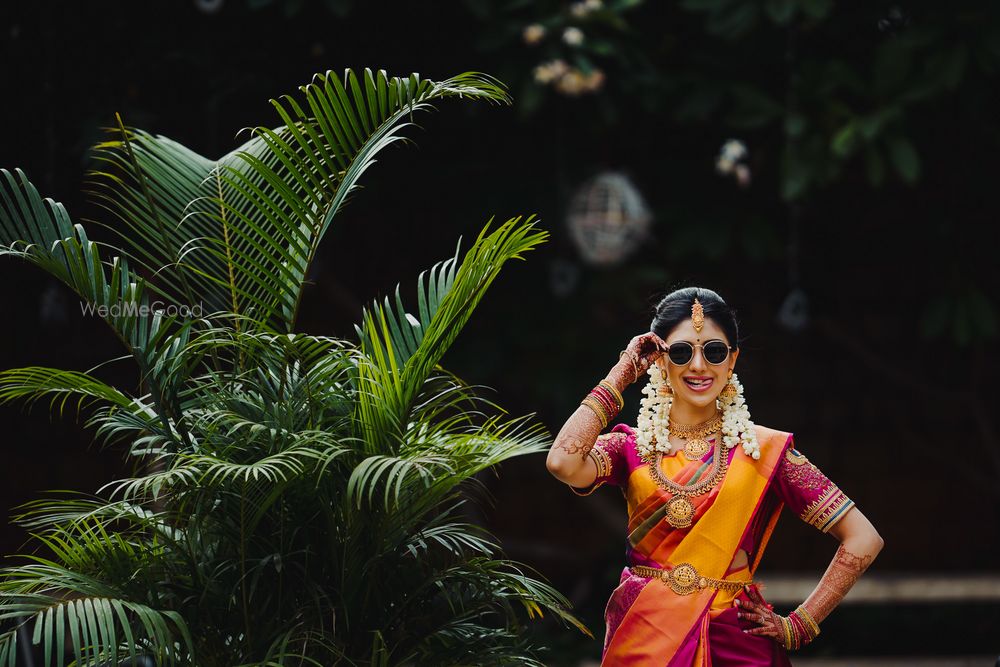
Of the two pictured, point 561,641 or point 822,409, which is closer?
point 561,641

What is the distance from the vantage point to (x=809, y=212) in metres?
7.00

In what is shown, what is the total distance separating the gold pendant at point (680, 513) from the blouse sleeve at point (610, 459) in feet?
0.53

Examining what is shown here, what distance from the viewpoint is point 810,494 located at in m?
3.01

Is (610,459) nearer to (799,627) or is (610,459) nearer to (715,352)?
(715,352)

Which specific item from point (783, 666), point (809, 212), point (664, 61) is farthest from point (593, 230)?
point (783, 666)

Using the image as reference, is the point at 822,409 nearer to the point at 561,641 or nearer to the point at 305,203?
the point at 561,641

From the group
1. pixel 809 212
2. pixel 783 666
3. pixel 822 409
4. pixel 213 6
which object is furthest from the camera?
pixel 822 409

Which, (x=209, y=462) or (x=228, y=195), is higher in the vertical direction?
(x=228, y=195)

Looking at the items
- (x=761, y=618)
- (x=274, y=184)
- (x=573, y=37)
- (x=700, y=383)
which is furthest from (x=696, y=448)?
(x=573, y=37)

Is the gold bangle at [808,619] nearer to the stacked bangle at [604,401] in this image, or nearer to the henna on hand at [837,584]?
the henna on hand at [837,584]

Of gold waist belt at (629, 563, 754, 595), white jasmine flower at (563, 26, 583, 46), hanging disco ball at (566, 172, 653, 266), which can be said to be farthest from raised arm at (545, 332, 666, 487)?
hanging disco ball at (566, 172, 653, 266)

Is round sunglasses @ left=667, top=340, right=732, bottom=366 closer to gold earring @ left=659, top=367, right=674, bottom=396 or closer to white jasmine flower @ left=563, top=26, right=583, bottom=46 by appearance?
gold earring @ left=659, top=367, right=674, bottom=396

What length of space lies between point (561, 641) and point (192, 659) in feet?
12.6

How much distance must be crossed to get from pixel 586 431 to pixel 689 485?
25 centimetres
